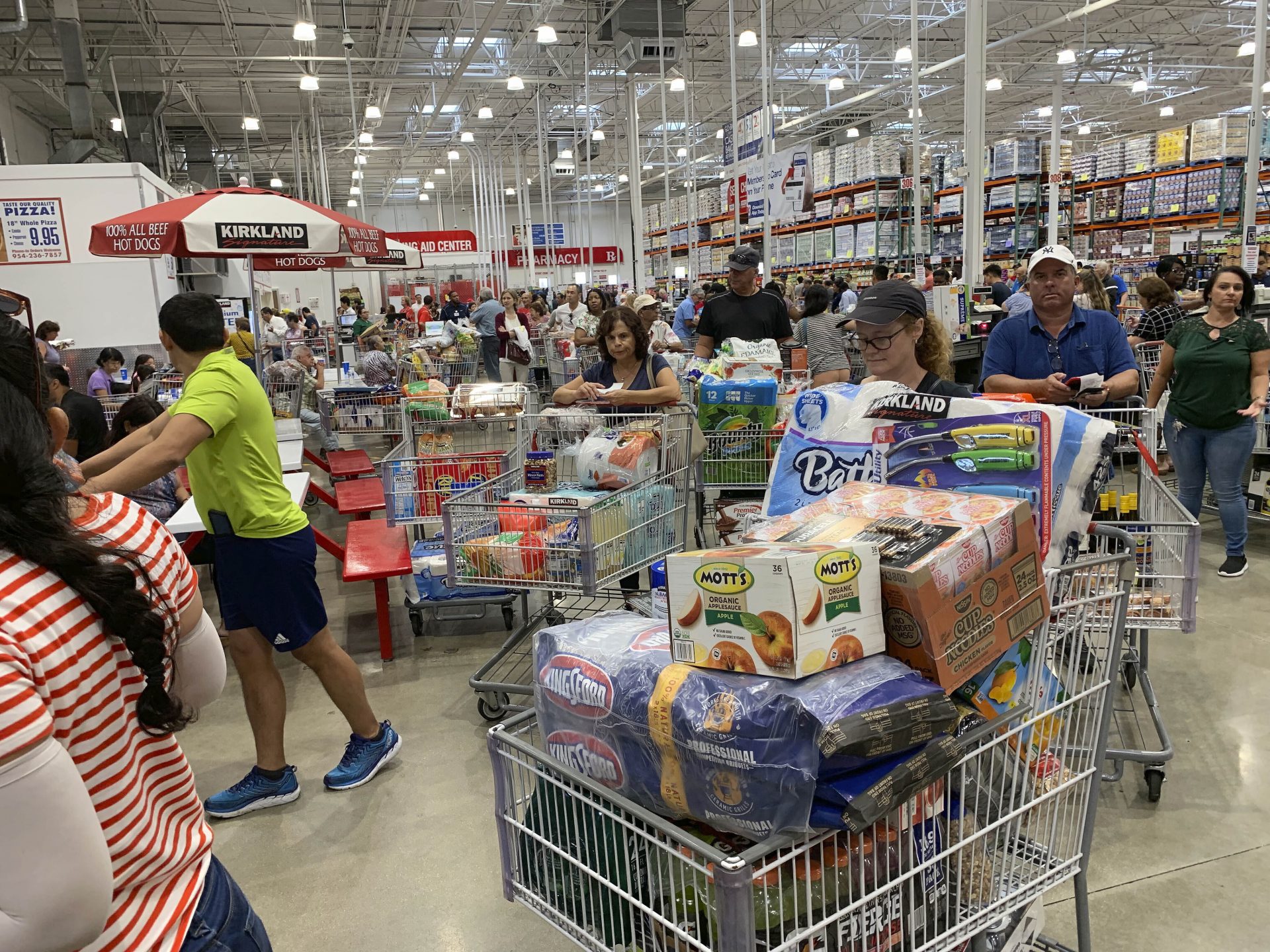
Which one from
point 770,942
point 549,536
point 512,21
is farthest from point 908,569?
point 512,21

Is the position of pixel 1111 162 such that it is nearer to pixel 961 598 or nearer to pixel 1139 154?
pixel 1139 154

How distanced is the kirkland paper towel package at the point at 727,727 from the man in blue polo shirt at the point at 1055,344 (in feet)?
8.81

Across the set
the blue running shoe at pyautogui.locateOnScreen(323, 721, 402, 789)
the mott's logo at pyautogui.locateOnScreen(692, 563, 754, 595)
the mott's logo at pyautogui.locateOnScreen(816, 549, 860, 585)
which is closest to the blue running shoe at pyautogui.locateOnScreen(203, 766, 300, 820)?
the blue running shoe at pyautogui.locateOnScreen(323, 721, 402, 789)

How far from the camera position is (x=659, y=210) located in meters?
30.0

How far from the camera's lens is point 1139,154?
14.5 metres

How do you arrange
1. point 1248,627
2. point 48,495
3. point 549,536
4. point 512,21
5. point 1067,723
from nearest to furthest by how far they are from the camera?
1. point 48,495
2. point 1067,723
3. point 549,536
4. point 1248,627
5. point 512,21

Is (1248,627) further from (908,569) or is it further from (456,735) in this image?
(908,569)

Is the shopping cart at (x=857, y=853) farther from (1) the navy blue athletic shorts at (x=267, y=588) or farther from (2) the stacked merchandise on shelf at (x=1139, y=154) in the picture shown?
→ (2) the stacked merchandise on shelf at (x=1139, y=154)

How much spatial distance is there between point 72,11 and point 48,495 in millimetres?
16767

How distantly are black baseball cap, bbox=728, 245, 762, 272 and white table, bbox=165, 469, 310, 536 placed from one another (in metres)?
3.00

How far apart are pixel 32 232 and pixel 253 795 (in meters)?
12.0

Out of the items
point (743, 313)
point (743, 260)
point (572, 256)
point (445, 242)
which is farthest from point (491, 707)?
point (572, 256)

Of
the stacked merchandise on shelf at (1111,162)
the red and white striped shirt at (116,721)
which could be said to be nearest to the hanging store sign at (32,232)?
the red and white striped shirt at (116,721)

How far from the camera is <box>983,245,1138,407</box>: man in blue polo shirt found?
3.81 meters
